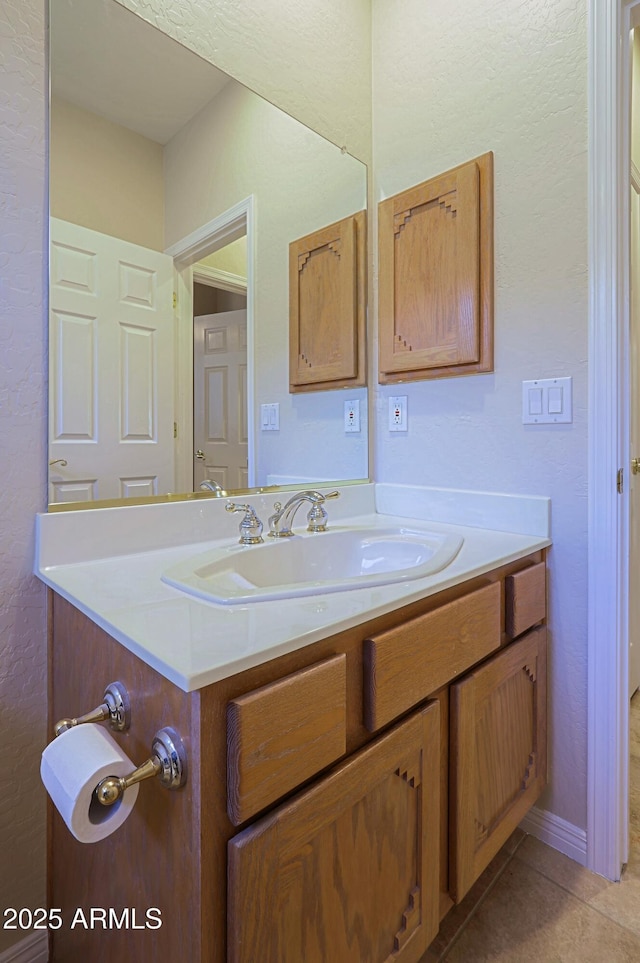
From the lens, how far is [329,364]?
1557 millimetres

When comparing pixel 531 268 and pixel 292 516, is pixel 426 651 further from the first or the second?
pixel 531 268

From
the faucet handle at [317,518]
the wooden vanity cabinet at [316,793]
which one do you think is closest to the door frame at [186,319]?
the faucet handle at [317,518]

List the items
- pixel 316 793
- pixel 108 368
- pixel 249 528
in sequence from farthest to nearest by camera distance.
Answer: pixel 249 528 → pixel 108 368 → pixel 316 793

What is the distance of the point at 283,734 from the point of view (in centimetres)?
58

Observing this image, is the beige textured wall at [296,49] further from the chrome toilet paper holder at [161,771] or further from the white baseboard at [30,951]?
the white baseboard at [30,951]

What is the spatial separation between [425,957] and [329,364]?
4.84 feet

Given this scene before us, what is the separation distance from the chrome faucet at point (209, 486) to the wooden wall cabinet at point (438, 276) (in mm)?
693

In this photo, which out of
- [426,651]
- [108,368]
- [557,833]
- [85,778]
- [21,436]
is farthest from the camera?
[557,833]

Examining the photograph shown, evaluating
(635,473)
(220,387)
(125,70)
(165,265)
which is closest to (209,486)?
(220,387)

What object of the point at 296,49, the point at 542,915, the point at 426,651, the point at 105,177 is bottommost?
the point at 542,915

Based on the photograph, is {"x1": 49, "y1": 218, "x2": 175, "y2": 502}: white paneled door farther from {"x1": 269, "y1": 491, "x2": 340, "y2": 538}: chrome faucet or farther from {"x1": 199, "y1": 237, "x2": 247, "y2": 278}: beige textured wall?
{"x1": 269, "y1": 491, "x2": 340, "y2": 538}: chrome faucet

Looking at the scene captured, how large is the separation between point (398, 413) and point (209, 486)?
2.24ft

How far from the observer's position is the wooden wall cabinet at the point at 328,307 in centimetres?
148

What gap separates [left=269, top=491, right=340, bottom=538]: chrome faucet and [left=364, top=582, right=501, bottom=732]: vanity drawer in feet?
1.53
